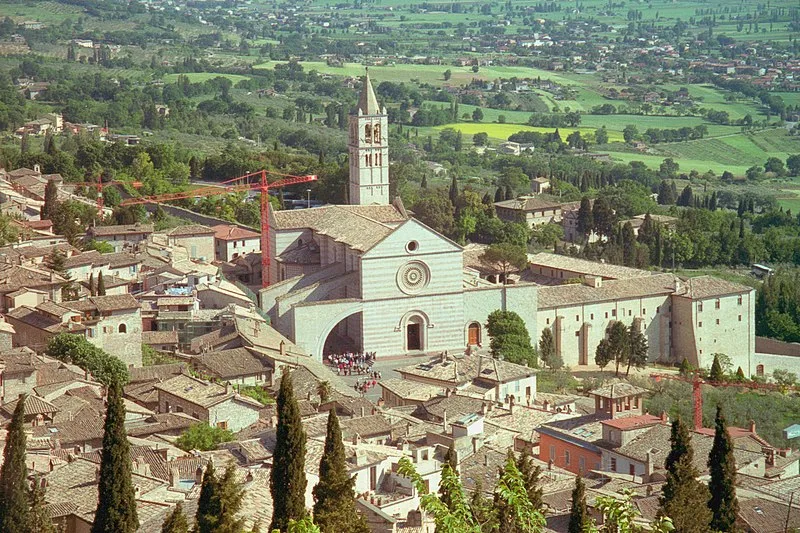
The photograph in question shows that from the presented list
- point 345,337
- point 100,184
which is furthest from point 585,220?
point 345,337

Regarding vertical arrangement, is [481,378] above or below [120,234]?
below

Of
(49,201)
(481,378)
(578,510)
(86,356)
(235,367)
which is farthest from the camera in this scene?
(49,201)

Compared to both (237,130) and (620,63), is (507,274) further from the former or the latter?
(620,63)

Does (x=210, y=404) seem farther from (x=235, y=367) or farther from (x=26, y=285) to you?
(x=26, y=285)

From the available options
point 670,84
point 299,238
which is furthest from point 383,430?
point 670,84

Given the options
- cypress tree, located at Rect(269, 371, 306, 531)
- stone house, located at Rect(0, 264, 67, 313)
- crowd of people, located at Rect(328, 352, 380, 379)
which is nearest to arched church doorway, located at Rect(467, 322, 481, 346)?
crowd of people, located at Rect(328, 352, 380, 379)
